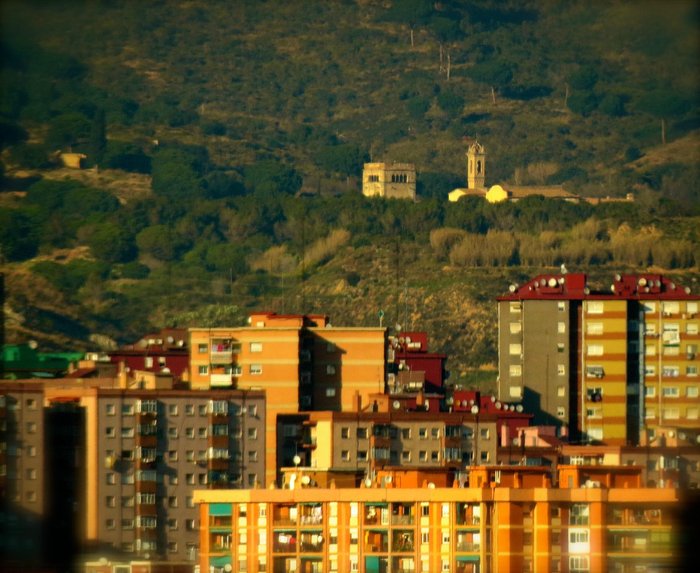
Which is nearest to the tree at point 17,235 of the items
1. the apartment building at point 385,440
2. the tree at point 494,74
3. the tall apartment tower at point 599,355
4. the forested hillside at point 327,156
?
the forested hillside at point 327,156

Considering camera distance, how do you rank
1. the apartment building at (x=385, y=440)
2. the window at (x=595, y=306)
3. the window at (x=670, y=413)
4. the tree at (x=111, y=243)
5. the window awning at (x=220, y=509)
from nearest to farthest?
A: the window awning at (x=220, y=509)
the apartment building at (x=385, y=440)
the window at (x=670, y=413)
the window at (x=595, y=306)
the tree at (x=111, y=243)

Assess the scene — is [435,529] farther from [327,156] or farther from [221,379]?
[327,156]

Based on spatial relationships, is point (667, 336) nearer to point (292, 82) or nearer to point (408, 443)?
point (408, 443)

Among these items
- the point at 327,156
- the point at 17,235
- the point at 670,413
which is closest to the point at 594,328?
the point at 670,413

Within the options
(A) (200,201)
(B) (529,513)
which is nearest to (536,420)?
(B) (529,513)

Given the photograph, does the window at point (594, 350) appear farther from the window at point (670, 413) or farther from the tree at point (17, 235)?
the tree at point (17, 235)

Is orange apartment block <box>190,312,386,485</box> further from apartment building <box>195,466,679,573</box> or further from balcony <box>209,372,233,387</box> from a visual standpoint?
apartment building <box>195,466,679,573</box>

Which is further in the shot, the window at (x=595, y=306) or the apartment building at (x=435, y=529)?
the window at (x=595, y=306)
